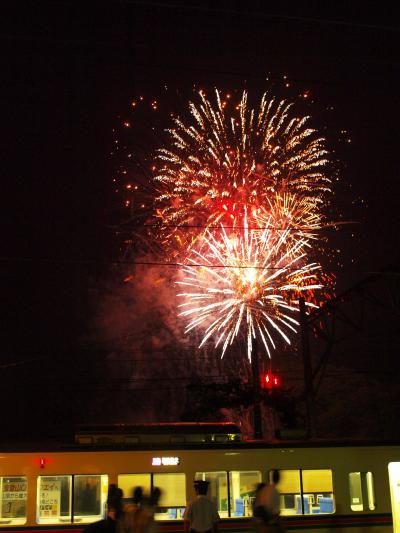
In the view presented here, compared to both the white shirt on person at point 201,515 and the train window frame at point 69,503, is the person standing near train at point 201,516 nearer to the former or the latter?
the white shirt on person at point 201,515

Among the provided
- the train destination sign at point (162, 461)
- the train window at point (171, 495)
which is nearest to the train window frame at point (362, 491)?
the train window at point (171, 495)

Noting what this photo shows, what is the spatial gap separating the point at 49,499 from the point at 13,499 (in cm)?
66

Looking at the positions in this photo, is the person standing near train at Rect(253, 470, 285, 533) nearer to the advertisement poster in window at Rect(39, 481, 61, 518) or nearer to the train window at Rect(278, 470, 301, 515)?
the train window at Rect(278, 470, 301, 515)

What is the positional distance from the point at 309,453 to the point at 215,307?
9720mm

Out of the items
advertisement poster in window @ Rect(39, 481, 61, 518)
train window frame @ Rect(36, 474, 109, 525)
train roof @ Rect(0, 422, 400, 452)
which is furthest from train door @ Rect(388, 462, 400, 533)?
advertisement poster in window @ Rect(39, 481, 61, 518)

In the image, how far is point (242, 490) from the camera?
14180 millimetres

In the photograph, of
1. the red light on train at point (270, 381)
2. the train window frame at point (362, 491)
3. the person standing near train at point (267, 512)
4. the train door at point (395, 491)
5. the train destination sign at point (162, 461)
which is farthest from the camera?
the red light on train at point (270, 381)

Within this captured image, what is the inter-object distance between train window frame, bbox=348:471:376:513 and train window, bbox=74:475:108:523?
504cm

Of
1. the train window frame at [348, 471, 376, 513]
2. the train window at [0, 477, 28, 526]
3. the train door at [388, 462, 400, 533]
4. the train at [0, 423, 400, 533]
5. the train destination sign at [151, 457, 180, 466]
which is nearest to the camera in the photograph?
the train window at [0, 477, 28, 526]

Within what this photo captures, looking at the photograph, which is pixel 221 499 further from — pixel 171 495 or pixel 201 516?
pixel 201 516

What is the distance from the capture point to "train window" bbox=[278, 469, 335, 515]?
562 inches

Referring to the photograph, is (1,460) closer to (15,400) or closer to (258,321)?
(258,321)

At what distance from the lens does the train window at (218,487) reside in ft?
45.7

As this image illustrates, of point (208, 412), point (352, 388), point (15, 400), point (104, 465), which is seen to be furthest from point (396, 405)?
point (104, 465)
